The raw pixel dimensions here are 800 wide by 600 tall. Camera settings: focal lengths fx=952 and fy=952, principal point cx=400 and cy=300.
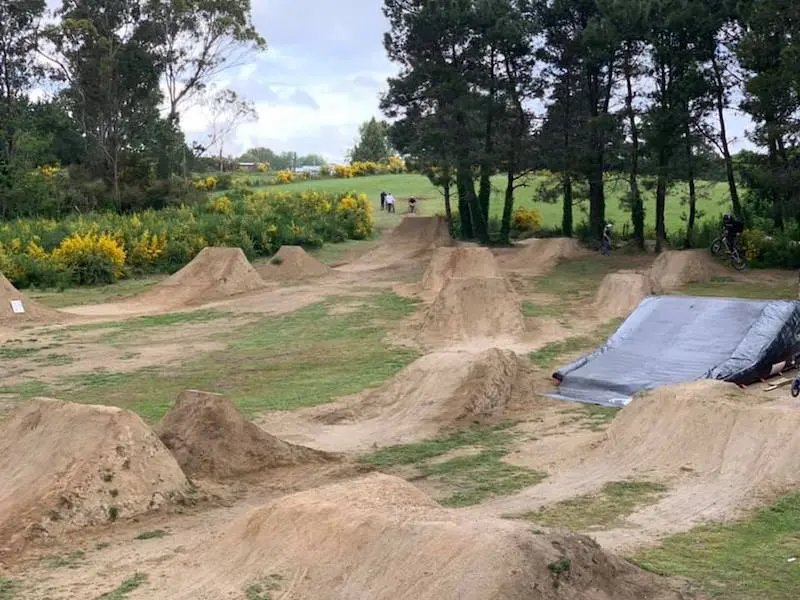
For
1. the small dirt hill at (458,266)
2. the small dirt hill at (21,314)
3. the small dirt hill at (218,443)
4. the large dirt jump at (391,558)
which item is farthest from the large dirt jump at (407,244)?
the large dirt jump at (391,558)

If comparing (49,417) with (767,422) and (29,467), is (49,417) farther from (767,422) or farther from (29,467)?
(767,422)

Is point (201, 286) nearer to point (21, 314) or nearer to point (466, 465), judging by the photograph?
point (21, 314)

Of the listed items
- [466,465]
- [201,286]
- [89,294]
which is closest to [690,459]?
[466,465]

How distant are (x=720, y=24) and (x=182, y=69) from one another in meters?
29.7

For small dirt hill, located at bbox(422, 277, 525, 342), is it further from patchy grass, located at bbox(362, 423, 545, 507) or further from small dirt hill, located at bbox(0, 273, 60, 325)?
small dirt hill, located at bbox(0, 273, 60, 325)

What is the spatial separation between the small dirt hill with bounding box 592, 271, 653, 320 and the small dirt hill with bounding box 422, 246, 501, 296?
12.4 feet

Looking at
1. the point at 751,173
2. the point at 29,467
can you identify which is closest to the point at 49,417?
the point at 29,467

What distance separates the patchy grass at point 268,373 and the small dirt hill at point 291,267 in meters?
8.54

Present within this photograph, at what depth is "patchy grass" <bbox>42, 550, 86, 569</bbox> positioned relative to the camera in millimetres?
6789

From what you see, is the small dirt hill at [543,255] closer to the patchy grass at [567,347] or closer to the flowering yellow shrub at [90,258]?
the patchy grass at [567,347]

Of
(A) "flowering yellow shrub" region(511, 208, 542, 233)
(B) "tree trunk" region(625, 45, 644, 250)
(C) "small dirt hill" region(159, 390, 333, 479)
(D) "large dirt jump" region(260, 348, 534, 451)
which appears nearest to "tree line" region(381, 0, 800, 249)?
(B) "tree trunk" region(625, 45, 644, 250)

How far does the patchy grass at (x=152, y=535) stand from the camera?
740 centimetres

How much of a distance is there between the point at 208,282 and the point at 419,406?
15159 mm

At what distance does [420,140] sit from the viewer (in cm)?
3177
